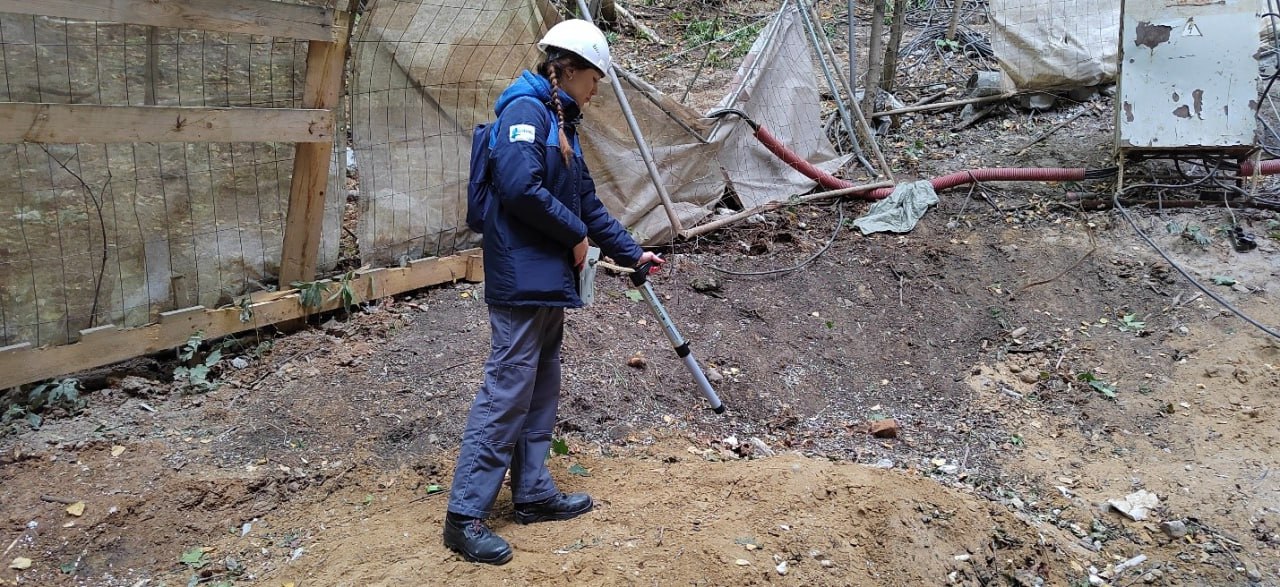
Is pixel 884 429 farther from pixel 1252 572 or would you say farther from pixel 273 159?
pixel 273 159

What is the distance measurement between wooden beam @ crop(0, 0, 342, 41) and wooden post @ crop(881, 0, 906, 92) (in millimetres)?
5374

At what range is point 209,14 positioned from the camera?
352 centimetres

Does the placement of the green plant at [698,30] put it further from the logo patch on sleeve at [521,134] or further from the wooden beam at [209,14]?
the logo patch on sleeve at [521,134]

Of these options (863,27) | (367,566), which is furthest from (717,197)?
(863,27)

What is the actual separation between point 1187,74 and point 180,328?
6377 millimetres

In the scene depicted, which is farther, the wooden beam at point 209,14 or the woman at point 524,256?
the wooden beam at point 209,14

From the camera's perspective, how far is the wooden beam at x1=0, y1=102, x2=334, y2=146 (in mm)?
3266

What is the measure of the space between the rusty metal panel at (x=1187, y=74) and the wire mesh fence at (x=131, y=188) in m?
5.34

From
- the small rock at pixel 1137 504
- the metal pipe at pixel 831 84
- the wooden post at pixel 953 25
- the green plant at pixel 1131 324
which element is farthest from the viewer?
the wooden post at pixel 953 25

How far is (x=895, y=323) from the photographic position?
5.13m

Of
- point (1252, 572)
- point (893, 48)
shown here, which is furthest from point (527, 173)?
point (893, 48)

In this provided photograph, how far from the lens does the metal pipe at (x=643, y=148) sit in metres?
5.26

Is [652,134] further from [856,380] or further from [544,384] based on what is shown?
[544,384]

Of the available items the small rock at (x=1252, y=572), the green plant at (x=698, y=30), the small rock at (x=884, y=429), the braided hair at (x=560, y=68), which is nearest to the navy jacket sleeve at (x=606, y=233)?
the braided hair at (x=560, y=68)
